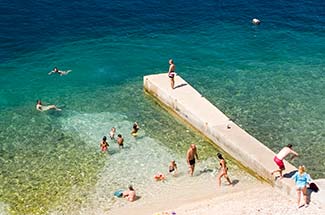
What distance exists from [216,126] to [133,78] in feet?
35.3

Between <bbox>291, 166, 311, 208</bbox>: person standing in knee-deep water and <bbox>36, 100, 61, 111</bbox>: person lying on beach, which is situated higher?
<bbox>291, 166, 311, 208</bbox>: person standing in knee-deep water

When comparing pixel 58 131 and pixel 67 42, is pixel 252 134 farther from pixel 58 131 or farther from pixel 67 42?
pixel 67 42

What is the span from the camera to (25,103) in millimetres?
36156

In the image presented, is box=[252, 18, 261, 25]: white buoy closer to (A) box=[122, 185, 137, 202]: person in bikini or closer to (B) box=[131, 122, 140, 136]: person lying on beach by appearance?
(B) box=[131, 122, 140, 136]: person lying on beach

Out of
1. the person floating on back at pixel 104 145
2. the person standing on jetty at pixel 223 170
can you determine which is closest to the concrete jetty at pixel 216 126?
the person standing on jetty at pixel 223 170

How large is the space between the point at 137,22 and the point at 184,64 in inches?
342

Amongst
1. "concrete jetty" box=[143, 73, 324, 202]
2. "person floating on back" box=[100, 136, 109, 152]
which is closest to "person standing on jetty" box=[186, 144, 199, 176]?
"concrete jetty" box=[143, 73, 324, 202]

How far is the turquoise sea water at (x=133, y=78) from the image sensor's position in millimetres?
29719

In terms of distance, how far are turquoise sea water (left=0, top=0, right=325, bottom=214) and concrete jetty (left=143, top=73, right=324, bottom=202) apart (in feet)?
2.99

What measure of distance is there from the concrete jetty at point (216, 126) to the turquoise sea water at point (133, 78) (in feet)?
2.99

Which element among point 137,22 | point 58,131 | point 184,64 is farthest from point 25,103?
point 137,22

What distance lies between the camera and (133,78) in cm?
4003

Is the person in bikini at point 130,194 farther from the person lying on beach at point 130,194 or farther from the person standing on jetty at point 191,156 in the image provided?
the person standing on jetty at point 191,156

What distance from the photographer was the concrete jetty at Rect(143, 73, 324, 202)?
27.4m
